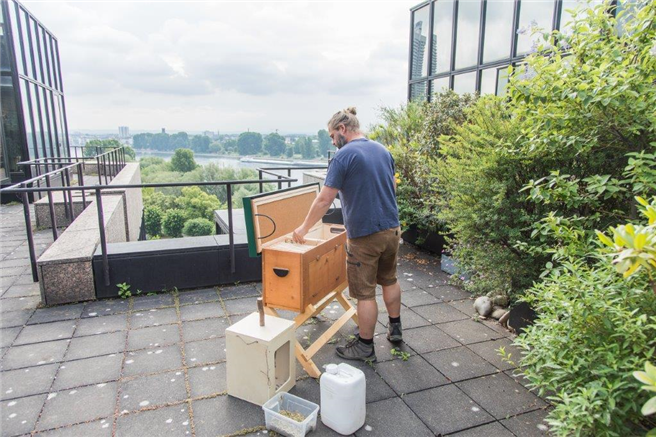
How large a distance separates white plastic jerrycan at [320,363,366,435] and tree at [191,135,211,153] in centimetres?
7150

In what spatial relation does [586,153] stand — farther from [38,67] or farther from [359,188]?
[38,67]

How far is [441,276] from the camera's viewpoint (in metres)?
4.88

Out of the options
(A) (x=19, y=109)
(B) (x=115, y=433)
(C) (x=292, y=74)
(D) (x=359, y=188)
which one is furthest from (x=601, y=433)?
(C) (x=292, y=74)

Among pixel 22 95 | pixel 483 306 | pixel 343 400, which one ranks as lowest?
pixel 483 306

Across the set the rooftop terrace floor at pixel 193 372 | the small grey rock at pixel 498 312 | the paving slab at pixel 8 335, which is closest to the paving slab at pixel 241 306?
the rooftop terrace floor at pixel 193 372

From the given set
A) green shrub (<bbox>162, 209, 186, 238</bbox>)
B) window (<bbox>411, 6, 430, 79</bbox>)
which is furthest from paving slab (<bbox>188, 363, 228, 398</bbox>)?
green shrub (<bbox>162, 209, 186, 238</bbox>)

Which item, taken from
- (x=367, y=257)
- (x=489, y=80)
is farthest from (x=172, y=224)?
(x=367, y=257)

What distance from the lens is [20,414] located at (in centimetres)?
239

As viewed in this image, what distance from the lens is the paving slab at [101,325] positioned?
11.1ft

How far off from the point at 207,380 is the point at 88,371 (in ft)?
2.74

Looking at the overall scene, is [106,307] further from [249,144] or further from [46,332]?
[249,144]

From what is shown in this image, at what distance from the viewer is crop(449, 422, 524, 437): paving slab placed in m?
2.26

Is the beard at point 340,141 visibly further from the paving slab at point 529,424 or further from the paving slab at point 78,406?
the paving slab at point 78,406

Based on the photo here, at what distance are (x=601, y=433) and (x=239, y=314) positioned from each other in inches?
114
